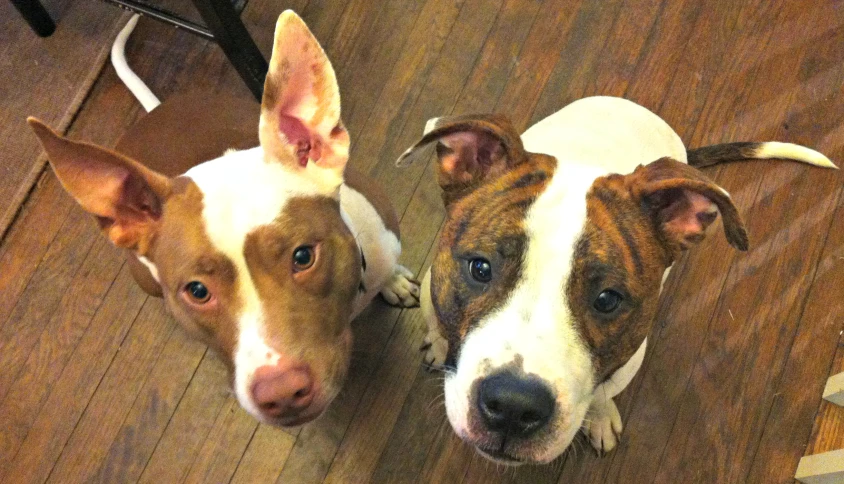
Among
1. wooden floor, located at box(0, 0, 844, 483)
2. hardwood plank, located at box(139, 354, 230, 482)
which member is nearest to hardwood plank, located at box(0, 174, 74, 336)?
wooden floor, located at box(0, 0, 844, 483)

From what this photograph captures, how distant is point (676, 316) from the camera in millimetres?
3131

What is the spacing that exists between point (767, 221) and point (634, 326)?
6.21 feet

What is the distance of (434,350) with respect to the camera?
2.76 metres

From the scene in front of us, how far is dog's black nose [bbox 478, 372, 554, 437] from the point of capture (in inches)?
65.3

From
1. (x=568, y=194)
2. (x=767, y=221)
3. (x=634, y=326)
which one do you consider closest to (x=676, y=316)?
(x=767, y=221)

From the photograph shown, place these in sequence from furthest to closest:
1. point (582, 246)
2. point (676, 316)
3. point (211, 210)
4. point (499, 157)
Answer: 1. point (676, 316)
2. point (499, 157)
3. point (211, 210)
4. point (582, 246)

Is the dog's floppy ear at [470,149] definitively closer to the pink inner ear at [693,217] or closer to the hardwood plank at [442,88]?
the pink inner ear at [693,217]

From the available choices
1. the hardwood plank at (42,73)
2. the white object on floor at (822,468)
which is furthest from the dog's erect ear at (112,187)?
the white object on floor at (822,468)

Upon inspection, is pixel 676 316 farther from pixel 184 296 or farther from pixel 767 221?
pixel 184 296

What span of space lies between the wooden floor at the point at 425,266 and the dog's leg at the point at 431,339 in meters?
0.14

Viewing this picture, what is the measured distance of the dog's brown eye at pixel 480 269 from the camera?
1.84 m

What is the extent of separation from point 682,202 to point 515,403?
2.79 ft

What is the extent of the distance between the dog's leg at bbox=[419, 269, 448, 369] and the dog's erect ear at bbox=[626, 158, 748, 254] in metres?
0.88

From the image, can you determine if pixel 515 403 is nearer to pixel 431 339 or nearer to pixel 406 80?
pixel 431 339
